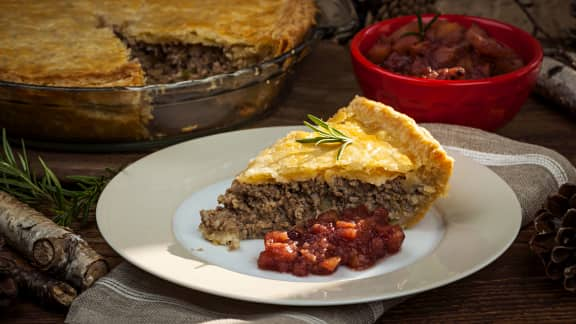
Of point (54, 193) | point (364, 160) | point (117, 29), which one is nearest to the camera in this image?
point (364, 160)

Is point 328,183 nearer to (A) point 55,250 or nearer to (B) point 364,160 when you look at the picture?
(B) point 364,160

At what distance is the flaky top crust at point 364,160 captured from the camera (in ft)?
10.3

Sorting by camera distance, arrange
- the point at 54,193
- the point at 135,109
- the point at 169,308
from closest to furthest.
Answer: the point at 169,308
the point at 54,193
the point at 135,109

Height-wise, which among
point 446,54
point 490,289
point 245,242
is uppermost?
point 446,54

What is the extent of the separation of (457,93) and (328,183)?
3.34ft

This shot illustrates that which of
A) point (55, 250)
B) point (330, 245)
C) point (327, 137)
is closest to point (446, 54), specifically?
point (327, 137)

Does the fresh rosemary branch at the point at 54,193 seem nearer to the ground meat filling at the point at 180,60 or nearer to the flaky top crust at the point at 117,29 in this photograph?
the flaky top crust at the point at 117,29

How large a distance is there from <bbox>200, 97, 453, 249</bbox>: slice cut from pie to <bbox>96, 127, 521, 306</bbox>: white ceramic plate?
0.09 meters

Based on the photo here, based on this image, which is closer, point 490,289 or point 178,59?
point 490,289

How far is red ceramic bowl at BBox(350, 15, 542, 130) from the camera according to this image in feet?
→ 12.7

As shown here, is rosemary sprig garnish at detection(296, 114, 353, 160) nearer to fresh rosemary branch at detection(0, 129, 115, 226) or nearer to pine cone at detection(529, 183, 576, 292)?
pine cone at detection(529, 183, 576, 292)

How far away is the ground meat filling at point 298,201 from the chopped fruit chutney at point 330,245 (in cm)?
18

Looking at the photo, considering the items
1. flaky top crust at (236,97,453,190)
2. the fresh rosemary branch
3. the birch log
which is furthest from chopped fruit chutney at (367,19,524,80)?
the birch log

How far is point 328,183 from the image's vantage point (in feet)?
10.5
